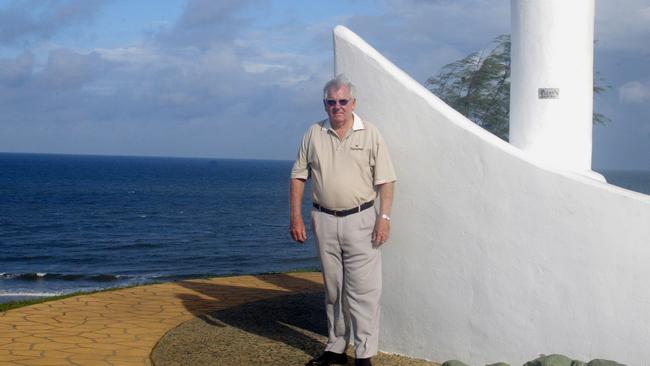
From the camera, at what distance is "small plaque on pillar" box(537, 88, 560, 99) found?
5734 millimetres

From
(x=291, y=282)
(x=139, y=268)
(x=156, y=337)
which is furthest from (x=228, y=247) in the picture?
(x=156, y=337)

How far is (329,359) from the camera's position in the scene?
514 cm

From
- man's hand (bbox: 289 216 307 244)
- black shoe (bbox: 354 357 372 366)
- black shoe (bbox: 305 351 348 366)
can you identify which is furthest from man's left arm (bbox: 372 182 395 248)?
black shoe (bbox: 305 351 348 366)

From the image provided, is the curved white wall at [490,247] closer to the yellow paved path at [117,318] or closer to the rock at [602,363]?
the rock at [602,363]

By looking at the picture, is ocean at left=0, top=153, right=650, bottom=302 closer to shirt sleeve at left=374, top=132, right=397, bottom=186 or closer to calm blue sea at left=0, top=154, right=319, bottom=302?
calm blue sea at left=0, top=154, right=319, bottom=302

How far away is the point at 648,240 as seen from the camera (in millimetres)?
4277

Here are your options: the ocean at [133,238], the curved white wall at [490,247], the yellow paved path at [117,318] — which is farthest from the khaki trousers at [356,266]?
the ocean at [133,238]

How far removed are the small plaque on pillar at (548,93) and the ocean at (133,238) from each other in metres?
15.6

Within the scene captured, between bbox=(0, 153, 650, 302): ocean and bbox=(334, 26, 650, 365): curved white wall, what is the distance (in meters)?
15.2

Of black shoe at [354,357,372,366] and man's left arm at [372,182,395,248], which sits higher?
man's left arm at [372,182,395,248]

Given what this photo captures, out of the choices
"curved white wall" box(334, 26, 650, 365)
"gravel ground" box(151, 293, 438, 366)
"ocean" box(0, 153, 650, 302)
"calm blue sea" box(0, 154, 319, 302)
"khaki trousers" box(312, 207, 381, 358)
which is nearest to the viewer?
"curved white wall" box(334, 26, 650, 365)

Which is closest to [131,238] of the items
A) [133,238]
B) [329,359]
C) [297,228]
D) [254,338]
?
[133,238]

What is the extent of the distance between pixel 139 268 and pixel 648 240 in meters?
22.8

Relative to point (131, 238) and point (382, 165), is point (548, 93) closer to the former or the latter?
point (382, 165)
